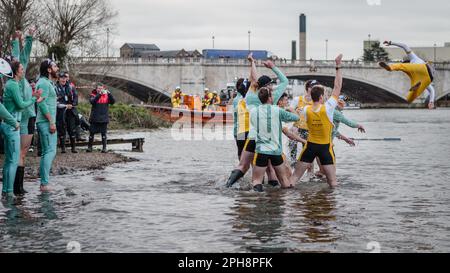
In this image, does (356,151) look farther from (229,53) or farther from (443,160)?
(229,53)

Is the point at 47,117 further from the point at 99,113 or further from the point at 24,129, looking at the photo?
the point at 99,113

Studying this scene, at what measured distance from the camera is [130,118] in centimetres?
3472

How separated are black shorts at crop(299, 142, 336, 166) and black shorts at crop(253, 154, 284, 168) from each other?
553 millimetres

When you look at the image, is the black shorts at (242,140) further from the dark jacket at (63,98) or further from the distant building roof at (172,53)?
the distant building roof at (172,53)

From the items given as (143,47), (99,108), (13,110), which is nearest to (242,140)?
(13,110)

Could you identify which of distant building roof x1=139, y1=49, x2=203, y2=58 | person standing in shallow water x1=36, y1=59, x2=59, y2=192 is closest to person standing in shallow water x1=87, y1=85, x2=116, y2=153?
person standing in shallow water x1=36, y1=59, x2=59, y2=192

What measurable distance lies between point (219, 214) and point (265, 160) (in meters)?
1.85

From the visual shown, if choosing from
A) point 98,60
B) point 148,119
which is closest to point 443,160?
point 148,119

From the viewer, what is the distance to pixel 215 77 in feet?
284

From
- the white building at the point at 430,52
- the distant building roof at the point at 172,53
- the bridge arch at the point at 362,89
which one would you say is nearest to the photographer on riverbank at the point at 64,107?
the bridge arch at the point at 362,89

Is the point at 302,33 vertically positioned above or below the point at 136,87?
above

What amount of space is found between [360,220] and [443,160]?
37.9 feet

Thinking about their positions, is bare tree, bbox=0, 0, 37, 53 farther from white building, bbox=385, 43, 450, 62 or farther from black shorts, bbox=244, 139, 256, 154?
white building, bbox=385, 43, 450, 62

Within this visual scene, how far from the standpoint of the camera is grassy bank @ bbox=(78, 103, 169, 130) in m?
33.6
